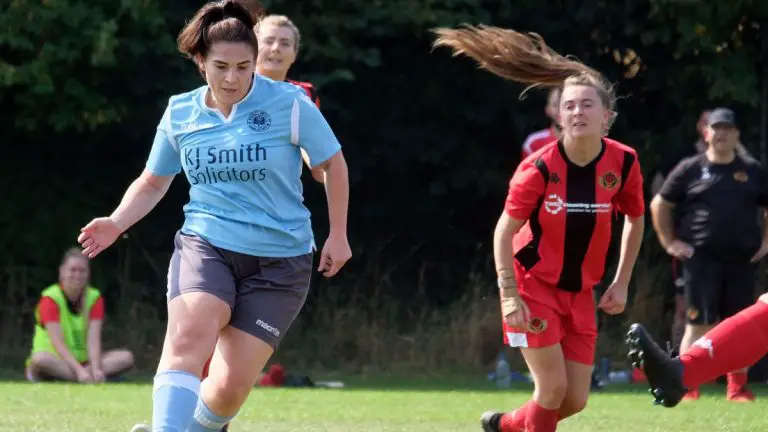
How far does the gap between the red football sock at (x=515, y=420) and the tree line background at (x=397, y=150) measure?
6.36m

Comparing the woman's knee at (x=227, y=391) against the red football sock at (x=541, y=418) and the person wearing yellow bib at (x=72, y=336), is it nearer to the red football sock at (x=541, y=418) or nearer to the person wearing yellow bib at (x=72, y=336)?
the red football sock at (x=541, y=418)

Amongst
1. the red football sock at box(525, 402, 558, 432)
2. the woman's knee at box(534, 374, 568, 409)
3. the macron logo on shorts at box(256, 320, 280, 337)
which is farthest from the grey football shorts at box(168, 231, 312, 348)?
the red football sock at box(525, 402, 558, 432)

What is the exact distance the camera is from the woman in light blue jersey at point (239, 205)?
5.42 metres

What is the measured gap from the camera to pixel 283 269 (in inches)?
219

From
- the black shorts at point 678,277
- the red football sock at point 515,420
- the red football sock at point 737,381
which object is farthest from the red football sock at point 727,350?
the black shorts at point 678,277

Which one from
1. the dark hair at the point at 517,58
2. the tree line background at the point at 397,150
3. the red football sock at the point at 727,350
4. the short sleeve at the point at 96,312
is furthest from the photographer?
the tree line background at the point at 397,150

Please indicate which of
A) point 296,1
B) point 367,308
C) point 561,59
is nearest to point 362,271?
point 367,308

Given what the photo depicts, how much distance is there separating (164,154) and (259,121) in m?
0.44

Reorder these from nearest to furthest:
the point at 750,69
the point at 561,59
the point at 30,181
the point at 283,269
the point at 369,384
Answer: the point at 283,269
the point at 561,59
the point at 369,384
the point at 750,69
the point at 30,181

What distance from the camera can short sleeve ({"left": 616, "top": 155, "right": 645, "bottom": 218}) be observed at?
22.1ft

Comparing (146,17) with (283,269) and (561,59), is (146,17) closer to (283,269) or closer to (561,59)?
(561,59)

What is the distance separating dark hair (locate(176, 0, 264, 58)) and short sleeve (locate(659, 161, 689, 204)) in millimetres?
6061

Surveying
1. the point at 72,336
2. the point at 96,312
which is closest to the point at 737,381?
the point at 96,312

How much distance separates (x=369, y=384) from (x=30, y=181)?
13.5 ft
